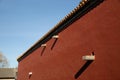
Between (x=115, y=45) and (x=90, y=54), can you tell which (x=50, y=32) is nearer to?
(x=90, y=54)

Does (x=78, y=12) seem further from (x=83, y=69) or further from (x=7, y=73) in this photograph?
(x=7, y=73)

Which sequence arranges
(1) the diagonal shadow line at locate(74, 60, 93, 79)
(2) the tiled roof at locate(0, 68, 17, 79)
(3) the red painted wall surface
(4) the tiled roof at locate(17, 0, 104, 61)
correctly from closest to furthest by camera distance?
1. (3) the red painted wall surface
2. (1) the diagonal shadow line at locate(74, 60, 93, 79)
3. (4) the tiled roof at locate(17, 0, 104, 61)
4. (2) the tiled roof at locate(0, 68, 17, 79)

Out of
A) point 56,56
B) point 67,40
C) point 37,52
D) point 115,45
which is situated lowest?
point 37,52

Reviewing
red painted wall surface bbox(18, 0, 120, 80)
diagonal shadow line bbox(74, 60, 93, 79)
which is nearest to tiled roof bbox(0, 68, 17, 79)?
red painted wall surface bbox(18, 0, 120, 80)

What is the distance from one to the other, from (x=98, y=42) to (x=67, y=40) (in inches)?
98.3

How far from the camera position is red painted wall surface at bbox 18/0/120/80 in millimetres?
6633

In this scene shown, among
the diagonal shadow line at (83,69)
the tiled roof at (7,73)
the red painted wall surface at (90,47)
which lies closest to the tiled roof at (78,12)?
the red painted wall surface at (90,47)

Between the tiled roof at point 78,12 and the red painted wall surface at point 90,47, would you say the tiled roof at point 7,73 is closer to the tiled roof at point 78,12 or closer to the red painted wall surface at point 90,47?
the red painted wall surface at point 90,47

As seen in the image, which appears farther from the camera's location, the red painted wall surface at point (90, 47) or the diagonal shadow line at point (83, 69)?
the diagonal shadow line at point (83, 69)

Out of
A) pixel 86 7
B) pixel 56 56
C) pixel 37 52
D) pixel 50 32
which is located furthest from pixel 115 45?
pixel 37 52

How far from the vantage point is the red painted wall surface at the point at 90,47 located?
663cm

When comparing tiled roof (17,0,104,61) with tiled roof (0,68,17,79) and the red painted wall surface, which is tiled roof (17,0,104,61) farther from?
tiled roof (0,68,17,79)

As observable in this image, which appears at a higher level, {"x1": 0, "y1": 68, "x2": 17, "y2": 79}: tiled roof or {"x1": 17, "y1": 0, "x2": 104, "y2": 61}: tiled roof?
{"x1": 17, "y1": 0, "x2": 104, "y2": 61}: tiled roof

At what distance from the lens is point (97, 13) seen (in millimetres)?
7590
